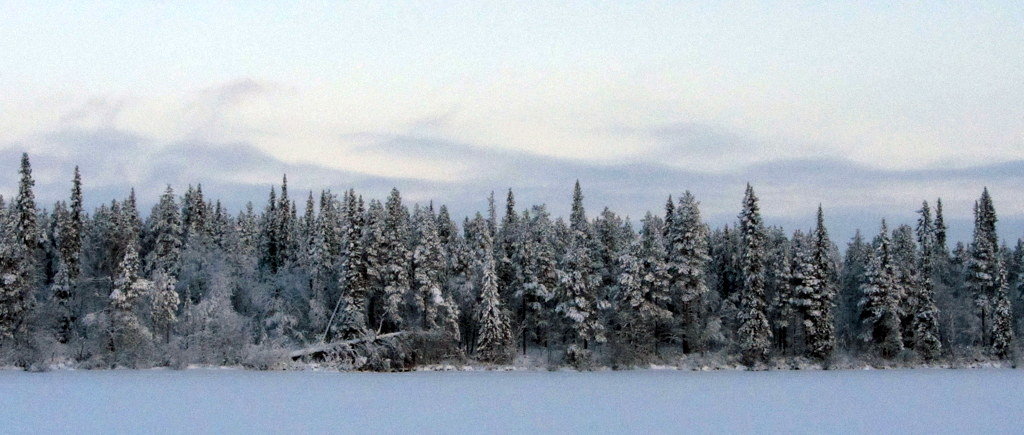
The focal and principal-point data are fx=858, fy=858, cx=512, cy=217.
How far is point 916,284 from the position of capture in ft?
257

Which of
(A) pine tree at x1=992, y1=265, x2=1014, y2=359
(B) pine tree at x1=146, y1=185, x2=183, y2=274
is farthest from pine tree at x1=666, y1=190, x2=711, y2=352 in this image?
(B) pine tree at x1=146, y1=185, x2=183, y2=274

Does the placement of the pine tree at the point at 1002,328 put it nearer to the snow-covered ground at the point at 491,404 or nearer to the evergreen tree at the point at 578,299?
the snow-covered ground at the point at 491,404

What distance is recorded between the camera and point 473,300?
74.3 metres

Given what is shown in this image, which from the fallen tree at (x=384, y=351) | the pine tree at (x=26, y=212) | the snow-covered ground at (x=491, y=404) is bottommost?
the fallen tree at (x=384, y=351)

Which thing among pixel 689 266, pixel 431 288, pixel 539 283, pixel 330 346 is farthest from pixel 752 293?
pixel 330 346

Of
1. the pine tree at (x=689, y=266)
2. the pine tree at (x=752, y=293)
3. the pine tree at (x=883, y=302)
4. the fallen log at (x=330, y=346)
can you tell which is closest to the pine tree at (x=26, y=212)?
the fallen log at (x=330, y=346)

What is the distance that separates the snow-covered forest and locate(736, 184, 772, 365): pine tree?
0.13 meters

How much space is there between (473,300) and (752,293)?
2345 centimetres

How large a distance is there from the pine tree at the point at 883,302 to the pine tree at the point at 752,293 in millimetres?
10778

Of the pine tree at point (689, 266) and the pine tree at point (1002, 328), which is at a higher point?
the pine tree at point (689, 266)

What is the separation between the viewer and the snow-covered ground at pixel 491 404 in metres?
28.8

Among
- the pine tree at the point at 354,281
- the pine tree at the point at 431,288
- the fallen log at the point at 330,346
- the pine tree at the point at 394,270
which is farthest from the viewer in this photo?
the pine tree at the point at 431,288

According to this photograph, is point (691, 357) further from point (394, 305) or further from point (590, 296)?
point (394, 305)

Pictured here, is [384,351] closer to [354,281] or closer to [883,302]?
[354,281]
